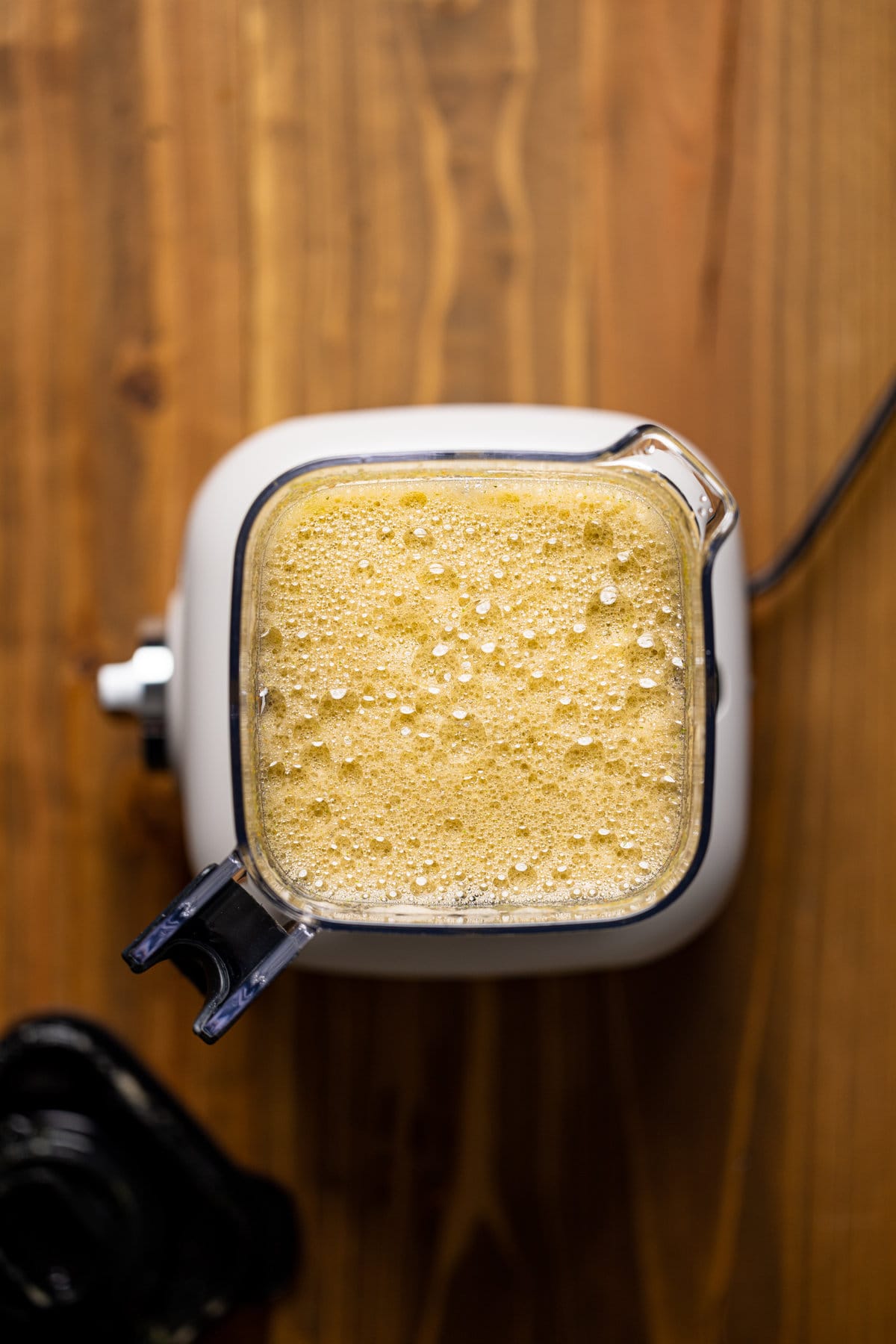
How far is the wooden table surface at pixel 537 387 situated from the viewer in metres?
0.62

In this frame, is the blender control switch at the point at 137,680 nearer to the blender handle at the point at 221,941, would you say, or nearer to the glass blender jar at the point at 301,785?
the glass blender jar at the point at 301,785

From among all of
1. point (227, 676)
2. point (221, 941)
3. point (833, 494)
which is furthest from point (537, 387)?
point (221, 941)

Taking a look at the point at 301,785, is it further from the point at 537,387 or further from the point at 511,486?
the point at 537,387

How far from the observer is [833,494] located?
606 millimetres

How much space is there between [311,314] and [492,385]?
117mm

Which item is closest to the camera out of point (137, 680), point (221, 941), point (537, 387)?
point (221, 941)

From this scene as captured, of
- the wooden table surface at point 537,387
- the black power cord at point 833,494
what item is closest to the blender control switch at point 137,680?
the wooden table surface at point 537,387

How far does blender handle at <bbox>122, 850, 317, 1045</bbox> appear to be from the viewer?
36 centimetres

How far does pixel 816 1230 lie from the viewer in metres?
0.63

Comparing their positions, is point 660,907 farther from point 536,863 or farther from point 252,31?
point 252,31

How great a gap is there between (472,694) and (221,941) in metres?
0.13

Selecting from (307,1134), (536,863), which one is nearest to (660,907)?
(536,863)

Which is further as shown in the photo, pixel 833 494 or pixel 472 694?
pixel 833 494

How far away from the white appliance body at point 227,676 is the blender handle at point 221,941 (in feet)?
0.27
